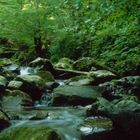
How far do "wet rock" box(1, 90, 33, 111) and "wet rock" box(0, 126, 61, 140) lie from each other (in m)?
2.15

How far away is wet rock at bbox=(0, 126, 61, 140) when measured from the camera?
4.41 meters

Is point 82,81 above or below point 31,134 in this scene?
above

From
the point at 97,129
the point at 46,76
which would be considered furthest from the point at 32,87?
the point at 97,129

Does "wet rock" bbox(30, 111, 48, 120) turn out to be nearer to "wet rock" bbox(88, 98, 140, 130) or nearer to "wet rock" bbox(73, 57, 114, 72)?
"wet rock" bbox(88, 98, 140, 130)

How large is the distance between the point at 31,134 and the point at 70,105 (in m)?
2.69

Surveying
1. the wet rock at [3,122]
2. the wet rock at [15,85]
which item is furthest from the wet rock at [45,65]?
the wet rock at [3,122]

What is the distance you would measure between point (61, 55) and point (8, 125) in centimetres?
848

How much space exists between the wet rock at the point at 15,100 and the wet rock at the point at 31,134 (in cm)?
215

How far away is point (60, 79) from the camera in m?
10.5

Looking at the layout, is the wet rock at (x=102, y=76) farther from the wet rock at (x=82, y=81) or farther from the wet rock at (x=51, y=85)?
the wet rock at (x=51, y=85)

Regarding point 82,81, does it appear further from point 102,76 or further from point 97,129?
point 97,129

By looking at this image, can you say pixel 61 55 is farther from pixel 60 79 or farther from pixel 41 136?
pixel 41 136

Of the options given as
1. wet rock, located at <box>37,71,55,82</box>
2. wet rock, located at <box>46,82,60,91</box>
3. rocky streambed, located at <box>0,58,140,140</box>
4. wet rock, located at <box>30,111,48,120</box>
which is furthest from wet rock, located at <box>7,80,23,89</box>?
wet rock, located at <box>30,111,48,120</box>

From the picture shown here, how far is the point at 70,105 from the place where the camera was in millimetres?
7145
